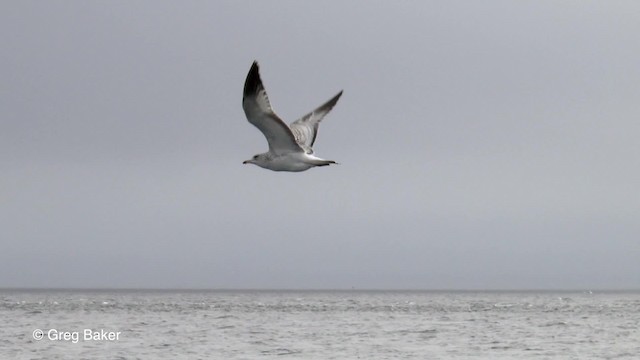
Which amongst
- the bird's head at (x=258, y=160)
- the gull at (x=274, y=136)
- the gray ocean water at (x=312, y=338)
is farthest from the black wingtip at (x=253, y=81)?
the gray ocean water at (x=312, y=338)

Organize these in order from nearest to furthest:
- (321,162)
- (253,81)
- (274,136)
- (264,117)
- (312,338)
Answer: (253,81)
(321,162)
(264,117)
(274,136)
(312,338)

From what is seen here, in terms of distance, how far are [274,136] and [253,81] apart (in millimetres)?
1738

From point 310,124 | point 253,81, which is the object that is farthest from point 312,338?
point 253,81

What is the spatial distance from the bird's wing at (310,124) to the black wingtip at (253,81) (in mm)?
3298

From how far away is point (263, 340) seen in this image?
50625 millimetres

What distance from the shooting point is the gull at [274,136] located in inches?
952

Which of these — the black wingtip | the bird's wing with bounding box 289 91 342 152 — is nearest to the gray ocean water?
the bird's wing with bounding box 289 91 342 152

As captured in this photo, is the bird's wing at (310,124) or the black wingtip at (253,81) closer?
the black wingtip at (253,81)

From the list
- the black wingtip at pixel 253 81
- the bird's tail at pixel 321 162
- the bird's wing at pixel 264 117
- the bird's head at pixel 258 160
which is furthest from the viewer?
the bird's head at pixel 258 160

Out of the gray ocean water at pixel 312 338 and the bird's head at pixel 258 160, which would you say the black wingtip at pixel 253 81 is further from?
the gray ocean water at pixel 312 338

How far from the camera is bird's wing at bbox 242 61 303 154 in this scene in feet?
79.3

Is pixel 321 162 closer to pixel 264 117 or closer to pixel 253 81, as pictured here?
pixel 264 117

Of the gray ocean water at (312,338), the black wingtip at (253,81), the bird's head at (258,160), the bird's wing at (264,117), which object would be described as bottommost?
the gray ocean water at (312,338)

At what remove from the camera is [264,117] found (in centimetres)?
2477
